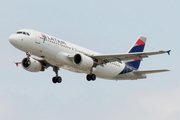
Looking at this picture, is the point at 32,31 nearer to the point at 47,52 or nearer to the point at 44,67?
the point at 47,52

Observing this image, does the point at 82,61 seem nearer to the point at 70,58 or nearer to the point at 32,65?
the point at 70,58

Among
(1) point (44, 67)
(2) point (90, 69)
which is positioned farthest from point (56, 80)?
(2) point (90, 69)

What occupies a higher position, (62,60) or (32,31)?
(32,31)

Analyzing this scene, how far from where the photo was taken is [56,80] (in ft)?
147

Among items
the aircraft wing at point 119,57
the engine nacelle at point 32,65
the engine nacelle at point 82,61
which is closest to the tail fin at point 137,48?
the aircraft wing at point 119,57

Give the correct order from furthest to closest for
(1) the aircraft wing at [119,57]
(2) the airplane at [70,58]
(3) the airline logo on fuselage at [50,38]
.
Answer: (1) the aircraft wing at [119,57] < (3) the airline logo on fuselage at [50,38] < (2) the airplane at [70,58]

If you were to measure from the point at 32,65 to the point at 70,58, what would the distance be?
565cm

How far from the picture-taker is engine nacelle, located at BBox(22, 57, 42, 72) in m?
42.0

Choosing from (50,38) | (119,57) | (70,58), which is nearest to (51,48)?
(50,38)

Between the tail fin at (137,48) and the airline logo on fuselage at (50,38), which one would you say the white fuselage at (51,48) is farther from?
the tail fin at (137,48)

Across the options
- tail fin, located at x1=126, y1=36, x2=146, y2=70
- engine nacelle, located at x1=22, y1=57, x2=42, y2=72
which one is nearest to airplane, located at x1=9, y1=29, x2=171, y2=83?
engine nacelle, located at x1=22, y1=57, x2=42, y2=72

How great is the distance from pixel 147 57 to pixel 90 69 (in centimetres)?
726

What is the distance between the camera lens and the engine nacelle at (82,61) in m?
39.3

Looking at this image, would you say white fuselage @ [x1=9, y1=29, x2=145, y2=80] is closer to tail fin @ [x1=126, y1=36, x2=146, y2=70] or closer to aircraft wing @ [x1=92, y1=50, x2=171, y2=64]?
aircraft wing @ [x1=92, y1=50, x2=171, y2=64]
